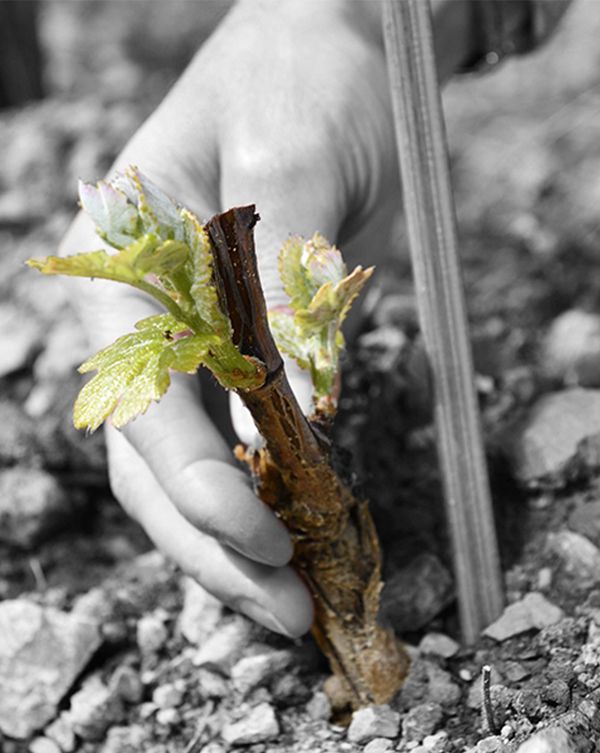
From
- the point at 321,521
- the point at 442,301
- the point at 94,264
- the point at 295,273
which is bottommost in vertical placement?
the point at 321,521

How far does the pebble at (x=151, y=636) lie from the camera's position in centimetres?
129

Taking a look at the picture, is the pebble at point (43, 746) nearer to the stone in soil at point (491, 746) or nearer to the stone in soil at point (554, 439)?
the stone in soil at point (491, 746)

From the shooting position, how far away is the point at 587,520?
1.26 metres

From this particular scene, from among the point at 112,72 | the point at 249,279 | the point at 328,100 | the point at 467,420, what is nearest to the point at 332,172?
the point at 328,100

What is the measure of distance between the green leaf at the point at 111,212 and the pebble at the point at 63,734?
0.66 meters

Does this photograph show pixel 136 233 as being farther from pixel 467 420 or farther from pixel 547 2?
pixel 547 2

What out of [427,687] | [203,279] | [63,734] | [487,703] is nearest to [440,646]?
[427,687]

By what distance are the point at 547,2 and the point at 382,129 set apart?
0.57 metres

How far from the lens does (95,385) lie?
0.82 metres

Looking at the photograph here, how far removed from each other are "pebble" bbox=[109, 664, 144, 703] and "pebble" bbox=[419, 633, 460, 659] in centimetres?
33

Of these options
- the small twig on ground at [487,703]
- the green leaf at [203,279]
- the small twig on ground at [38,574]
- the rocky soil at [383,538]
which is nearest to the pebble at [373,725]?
the rocky soil at [383,538]

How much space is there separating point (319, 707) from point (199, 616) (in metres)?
0.21

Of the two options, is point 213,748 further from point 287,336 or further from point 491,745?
point 287,336

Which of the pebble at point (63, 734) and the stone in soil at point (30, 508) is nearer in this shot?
the pebble at point (63, 734)
